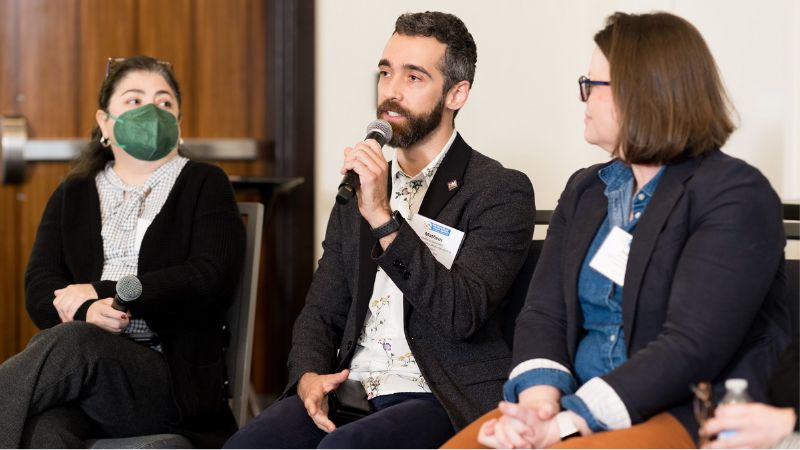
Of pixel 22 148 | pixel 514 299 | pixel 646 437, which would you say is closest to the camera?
pixel 646 437

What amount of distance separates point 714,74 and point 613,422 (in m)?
0.70

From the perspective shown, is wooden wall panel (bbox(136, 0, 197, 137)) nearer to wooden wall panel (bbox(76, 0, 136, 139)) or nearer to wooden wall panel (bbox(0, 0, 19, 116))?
wooden wall panel (bbox(76, 0, 136, 139))

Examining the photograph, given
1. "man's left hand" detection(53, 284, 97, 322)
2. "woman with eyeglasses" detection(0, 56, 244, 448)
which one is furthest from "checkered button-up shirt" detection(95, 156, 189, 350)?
"man's left hand" detection(53, 284, 97, 322)

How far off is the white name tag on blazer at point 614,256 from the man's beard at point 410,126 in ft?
2.40

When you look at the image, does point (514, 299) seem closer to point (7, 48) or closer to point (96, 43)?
point (96, 43)

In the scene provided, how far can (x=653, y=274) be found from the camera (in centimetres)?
194

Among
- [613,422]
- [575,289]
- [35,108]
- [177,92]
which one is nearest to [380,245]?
[575,289]

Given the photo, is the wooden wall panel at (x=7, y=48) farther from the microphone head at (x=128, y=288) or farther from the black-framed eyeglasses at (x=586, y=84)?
→ the black-framed eyeglasses at (x=586, y=84)

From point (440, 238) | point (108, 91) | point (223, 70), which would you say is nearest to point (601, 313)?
point (440, 238)

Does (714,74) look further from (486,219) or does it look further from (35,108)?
(35,108)

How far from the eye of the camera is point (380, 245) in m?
2.34

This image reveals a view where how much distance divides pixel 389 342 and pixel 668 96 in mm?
946

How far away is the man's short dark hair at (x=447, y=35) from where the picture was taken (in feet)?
8.73

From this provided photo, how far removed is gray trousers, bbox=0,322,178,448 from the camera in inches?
98.8
